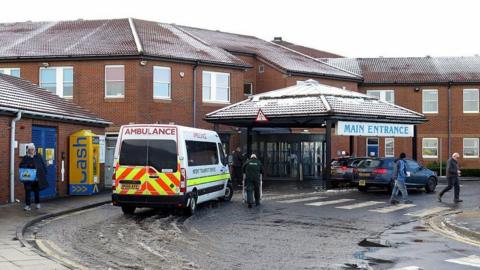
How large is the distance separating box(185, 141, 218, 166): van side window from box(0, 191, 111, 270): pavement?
3.88m

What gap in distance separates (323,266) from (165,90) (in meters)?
22.6

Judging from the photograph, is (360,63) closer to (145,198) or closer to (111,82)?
(111,82)

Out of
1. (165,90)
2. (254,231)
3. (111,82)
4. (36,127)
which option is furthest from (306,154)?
(254,231)

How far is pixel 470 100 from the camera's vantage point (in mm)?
44219

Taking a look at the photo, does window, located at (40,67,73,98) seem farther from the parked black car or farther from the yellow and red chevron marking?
the yellow and red chevron marking

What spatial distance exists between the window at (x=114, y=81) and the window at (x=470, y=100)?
2540 cm

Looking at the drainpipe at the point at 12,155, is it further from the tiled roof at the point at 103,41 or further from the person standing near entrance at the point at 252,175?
the tiled roof at the point at 103,41

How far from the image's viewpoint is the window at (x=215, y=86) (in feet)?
110

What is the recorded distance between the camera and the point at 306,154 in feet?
121

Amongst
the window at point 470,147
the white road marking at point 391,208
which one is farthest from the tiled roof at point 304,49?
the white road marking at point 391,208

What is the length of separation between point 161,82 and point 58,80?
518 cm

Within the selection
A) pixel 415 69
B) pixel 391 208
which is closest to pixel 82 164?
pixel 391 208

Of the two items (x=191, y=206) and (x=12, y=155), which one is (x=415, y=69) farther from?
(x=12, y=155)

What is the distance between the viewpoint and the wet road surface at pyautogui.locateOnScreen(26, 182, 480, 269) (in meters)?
10.6
